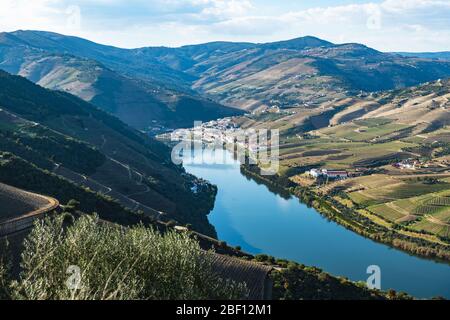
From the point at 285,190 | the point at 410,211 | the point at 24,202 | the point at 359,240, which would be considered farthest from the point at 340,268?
the point at 285,190

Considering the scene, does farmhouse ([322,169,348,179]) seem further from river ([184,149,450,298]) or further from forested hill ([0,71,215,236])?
forested hill ([0,71,215,236])

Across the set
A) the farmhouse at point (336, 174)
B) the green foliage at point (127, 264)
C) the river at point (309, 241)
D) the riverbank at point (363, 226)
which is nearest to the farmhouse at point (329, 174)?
the farmhouse at point (336, 174)

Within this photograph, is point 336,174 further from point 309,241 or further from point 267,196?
point 309,241

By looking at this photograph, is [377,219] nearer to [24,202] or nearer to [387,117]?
[24,202]

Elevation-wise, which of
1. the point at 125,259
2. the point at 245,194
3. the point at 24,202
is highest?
the point at 125,259

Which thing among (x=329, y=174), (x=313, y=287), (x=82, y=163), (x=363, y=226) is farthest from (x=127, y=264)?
(x=329, y=174)

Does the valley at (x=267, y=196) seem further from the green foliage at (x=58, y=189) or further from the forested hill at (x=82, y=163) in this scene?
the forested hill at (x=82, y=163)

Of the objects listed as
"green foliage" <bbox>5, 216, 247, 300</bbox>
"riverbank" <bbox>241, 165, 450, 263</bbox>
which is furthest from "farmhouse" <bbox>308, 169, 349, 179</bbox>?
"green foliage" <bbox>5, 216, 247, 300</bbox>
